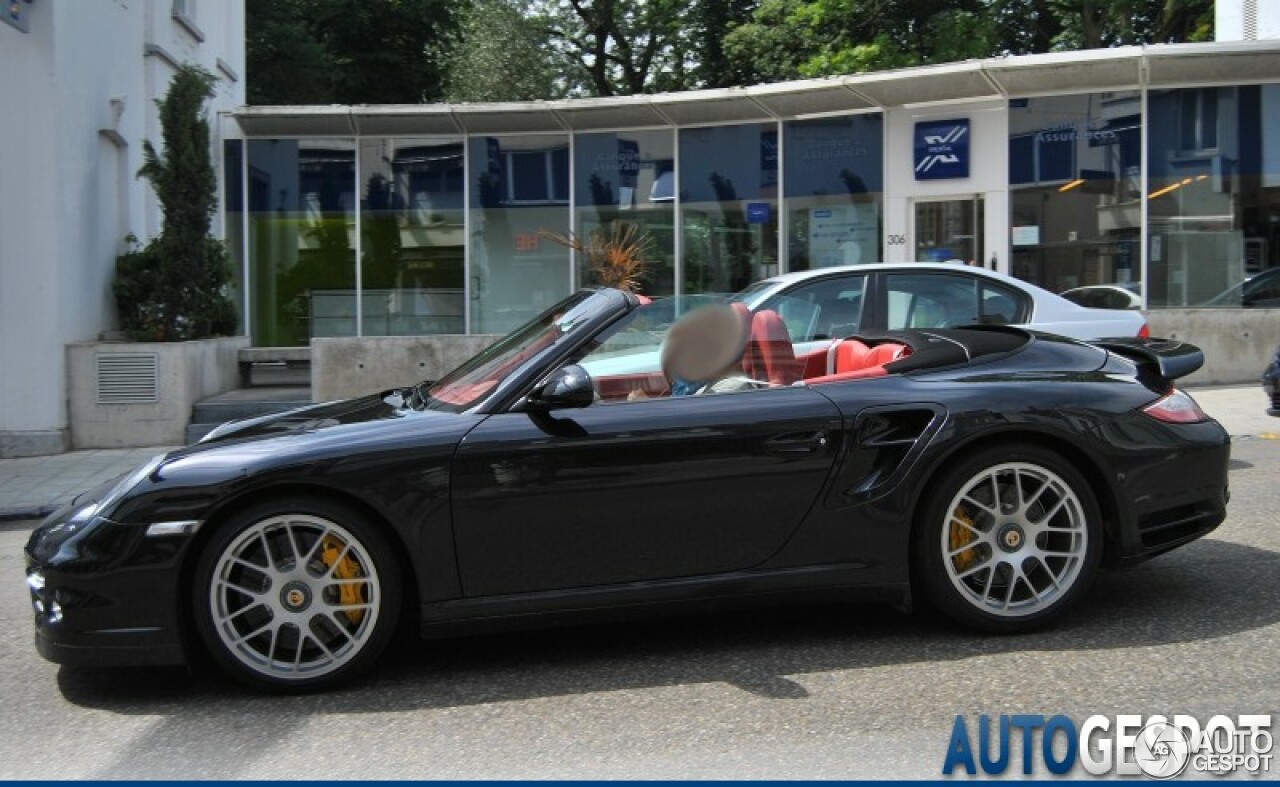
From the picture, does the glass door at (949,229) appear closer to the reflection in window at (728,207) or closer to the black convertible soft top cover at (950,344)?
the reflection in window at (728,207)

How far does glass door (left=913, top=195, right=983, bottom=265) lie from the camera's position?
15969 millimetres

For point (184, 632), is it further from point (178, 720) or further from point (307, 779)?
point (307, 779)

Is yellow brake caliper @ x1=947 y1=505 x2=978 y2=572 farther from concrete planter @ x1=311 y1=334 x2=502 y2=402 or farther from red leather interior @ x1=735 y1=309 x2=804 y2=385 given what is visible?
concrete planter @ x1=311 y1=334 x2=502 y2=402

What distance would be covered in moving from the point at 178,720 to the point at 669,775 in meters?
1.74

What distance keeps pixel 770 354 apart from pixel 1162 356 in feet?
5.45

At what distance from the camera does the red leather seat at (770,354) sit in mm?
4867

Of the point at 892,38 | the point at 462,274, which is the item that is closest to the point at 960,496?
the point at 462,274

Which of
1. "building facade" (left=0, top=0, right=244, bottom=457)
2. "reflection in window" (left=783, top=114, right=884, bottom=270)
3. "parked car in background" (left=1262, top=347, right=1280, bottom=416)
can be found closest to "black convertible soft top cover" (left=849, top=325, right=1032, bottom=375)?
"parked car in background" (left=1262, top=347, right=1280, bottom=416)

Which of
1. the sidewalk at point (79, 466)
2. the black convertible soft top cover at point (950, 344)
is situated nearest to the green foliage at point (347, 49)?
the sidewalk at point (79, 466)

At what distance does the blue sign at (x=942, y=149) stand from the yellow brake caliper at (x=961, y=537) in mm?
12109

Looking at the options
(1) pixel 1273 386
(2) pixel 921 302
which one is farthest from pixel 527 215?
(1) pixel 1273 386

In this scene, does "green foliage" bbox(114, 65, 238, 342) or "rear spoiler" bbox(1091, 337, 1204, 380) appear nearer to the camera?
"rear spoiler" bbox(1091, 337, 1204, 380)

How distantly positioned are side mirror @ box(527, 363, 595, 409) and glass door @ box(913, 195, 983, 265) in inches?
491

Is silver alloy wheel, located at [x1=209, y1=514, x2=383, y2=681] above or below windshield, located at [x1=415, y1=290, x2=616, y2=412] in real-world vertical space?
below
